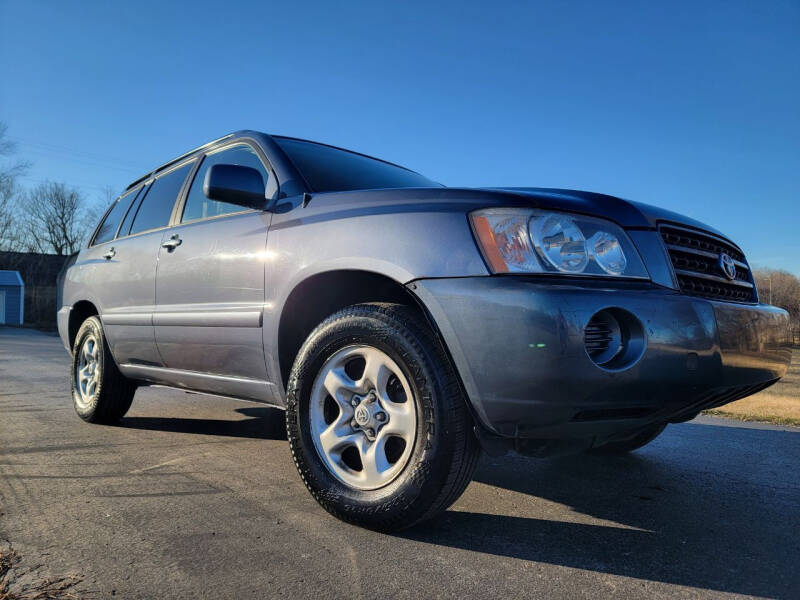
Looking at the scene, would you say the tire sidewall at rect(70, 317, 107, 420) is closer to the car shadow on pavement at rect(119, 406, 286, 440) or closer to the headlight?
the car shadow on pavement at rect(119, 406, 286, 440)

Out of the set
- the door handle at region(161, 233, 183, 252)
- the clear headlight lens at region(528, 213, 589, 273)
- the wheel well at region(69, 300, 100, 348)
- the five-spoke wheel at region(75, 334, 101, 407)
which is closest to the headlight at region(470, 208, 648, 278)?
the clear headlight lens at region(528, 213, 589, 273)

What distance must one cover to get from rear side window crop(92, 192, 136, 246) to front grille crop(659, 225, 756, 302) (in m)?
3.94

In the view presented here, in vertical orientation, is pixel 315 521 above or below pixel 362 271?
below

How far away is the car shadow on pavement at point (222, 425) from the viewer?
408cm

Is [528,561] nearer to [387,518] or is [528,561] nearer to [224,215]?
[387,518]

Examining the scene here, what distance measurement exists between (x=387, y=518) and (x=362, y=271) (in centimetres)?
95

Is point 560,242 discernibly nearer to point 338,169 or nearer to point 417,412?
point 417,412

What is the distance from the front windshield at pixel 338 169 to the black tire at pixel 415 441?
0.97 m

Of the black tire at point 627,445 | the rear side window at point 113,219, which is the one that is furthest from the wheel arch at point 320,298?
the rear side window at point 113,219

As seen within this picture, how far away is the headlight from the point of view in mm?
2029

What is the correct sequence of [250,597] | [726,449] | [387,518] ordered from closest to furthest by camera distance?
[250,597], [387,518], [726,449]

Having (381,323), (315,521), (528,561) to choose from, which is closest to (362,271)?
(381,323)

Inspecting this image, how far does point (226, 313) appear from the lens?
302 centimetres

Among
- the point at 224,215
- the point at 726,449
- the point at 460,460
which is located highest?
the point at 224,215
